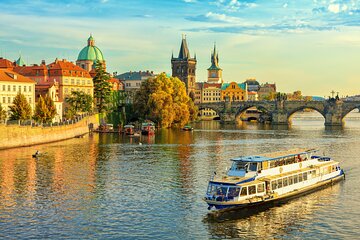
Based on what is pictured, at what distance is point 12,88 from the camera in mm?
111312

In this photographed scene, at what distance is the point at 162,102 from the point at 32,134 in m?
55.0

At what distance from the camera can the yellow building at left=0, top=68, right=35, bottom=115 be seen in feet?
358

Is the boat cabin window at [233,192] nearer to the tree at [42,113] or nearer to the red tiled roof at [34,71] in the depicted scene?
the tree at [42,113]

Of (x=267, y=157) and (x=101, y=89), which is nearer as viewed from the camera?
(x=267, y=157)

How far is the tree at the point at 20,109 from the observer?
101 meters

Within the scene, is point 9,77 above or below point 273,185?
above

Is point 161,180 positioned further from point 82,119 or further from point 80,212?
point 82,119

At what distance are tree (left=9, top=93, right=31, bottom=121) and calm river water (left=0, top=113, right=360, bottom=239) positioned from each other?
18.1 m

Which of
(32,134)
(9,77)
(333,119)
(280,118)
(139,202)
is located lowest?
(139,202)

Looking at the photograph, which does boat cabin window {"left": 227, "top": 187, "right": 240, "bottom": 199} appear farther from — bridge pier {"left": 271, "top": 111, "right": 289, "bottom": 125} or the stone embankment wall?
bridge pier {"left": 271, "top": 111, "right": 289, "bottom": 125}

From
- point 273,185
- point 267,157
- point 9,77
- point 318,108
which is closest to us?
point 273,185

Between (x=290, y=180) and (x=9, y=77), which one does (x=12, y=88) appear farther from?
(x=290, y=180)

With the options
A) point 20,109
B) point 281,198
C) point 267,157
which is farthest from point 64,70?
point 281,198

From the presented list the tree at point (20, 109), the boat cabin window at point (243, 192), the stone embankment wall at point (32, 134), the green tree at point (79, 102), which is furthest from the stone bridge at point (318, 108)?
the boat cabin window at point (243, 192)
